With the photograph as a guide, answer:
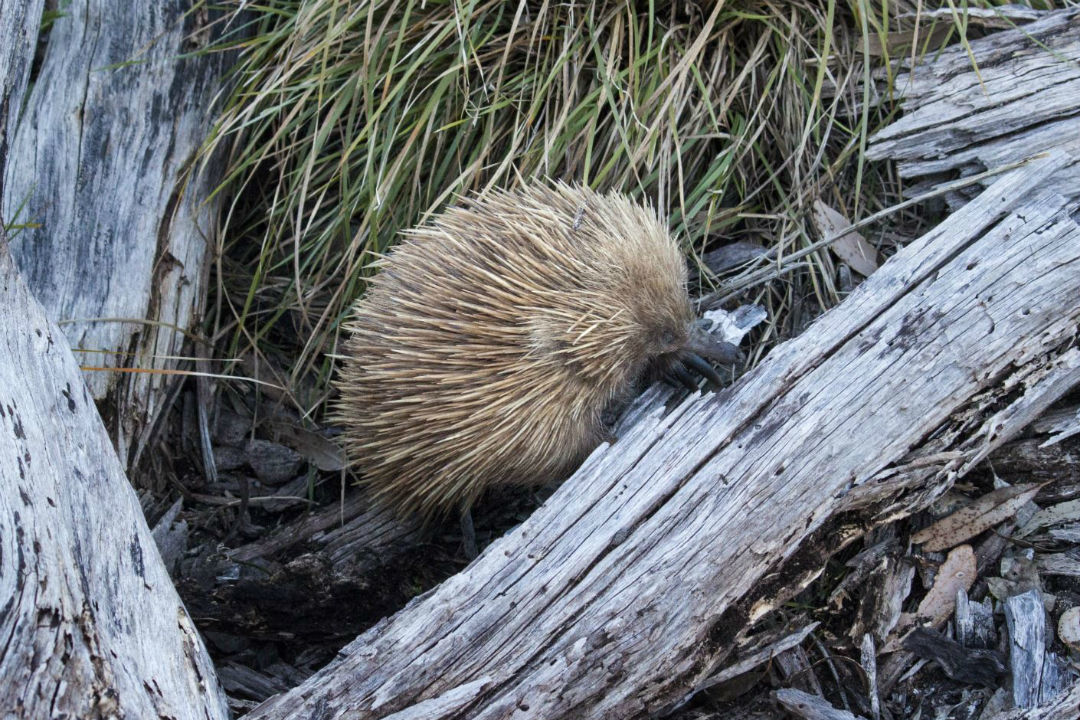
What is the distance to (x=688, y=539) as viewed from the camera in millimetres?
2178

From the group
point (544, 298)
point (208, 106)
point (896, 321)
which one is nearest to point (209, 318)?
point (208, 106)

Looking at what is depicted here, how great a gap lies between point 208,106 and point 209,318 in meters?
0.72

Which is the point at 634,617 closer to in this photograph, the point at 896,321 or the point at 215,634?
the point at 896,321

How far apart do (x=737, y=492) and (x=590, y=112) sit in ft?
4.39

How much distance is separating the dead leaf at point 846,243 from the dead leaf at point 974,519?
807mm

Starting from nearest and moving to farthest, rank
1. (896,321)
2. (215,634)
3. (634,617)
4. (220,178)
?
(634,617) → (896,321) → (215,634) → (220,178)

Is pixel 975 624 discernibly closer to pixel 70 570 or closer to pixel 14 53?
pixel 70 570

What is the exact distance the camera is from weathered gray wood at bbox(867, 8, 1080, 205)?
2758mm

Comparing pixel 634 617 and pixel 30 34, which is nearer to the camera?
pixel 634 617

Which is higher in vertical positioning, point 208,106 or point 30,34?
point 30,34

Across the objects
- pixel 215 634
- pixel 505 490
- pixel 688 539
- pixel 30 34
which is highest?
pixel 30 34

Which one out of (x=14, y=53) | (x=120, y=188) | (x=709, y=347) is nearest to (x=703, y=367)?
(x=709, y=347)

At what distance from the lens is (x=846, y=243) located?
3.01 metres

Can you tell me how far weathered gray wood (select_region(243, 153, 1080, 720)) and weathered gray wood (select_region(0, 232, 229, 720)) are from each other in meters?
0.28
